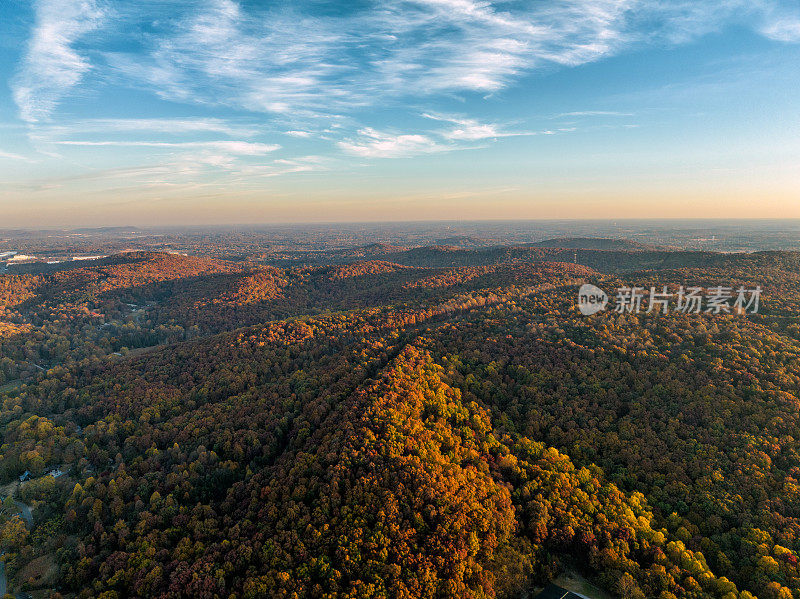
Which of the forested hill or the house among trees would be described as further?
the house among trees

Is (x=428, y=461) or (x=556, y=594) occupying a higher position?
(x=428, y=461)

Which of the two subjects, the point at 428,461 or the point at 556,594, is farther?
the point at 428,461

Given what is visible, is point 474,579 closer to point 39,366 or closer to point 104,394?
point 104,394

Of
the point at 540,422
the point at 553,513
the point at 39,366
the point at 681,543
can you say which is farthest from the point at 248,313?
the point at 681,543

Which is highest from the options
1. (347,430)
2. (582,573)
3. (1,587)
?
(347,430)
